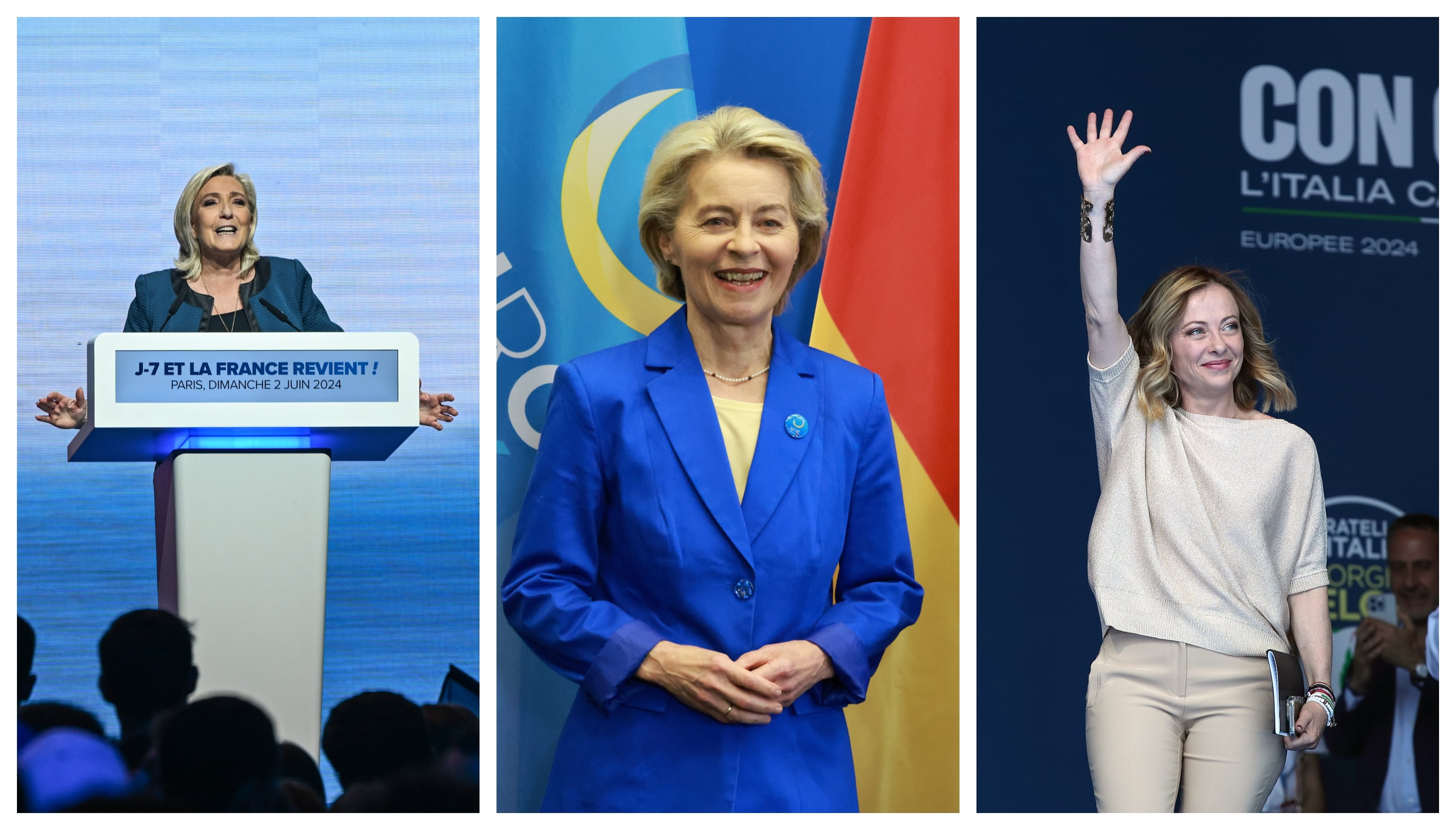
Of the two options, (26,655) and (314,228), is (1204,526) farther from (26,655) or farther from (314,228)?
(26,655)

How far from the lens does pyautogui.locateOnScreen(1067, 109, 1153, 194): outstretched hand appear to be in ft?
12.1

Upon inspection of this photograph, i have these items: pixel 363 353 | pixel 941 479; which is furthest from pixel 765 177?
pixel 941 479

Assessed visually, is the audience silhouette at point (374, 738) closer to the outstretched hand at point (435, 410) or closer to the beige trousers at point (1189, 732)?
the outstretched hand at point (435, 410)

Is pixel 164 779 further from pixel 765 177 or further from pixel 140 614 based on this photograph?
pixel 765 177

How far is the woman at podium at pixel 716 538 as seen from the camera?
3.11m

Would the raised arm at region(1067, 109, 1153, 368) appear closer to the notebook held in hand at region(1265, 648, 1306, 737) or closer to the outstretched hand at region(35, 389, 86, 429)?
the notebook held in hand at region(1265, 648, 1306, 737)

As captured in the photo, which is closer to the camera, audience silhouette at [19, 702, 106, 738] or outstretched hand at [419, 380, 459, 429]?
audience silhouette at [19, 702, 106, 738]

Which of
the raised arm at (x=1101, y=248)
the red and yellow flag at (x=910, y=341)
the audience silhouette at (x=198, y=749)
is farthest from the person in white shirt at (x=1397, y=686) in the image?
the audience silhouette at (x=198, y=749)

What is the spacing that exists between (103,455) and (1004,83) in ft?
8.79

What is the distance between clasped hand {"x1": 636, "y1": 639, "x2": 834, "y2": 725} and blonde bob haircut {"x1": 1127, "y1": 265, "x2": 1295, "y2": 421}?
1242mm

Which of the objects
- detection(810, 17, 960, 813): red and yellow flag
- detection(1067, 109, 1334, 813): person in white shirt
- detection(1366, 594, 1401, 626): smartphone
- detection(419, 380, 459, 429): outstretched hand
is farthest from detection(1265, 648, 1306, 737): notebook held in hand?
detection(419, 380, 459, 429): outstretched hand

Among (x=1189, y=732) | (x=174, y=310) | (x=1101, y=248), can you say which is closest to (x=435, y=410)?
(x=174, y=310)

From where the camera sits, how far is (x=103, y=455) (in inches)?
124

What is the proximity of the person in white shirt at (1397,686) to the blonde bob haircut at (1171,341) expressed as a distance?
988mm
